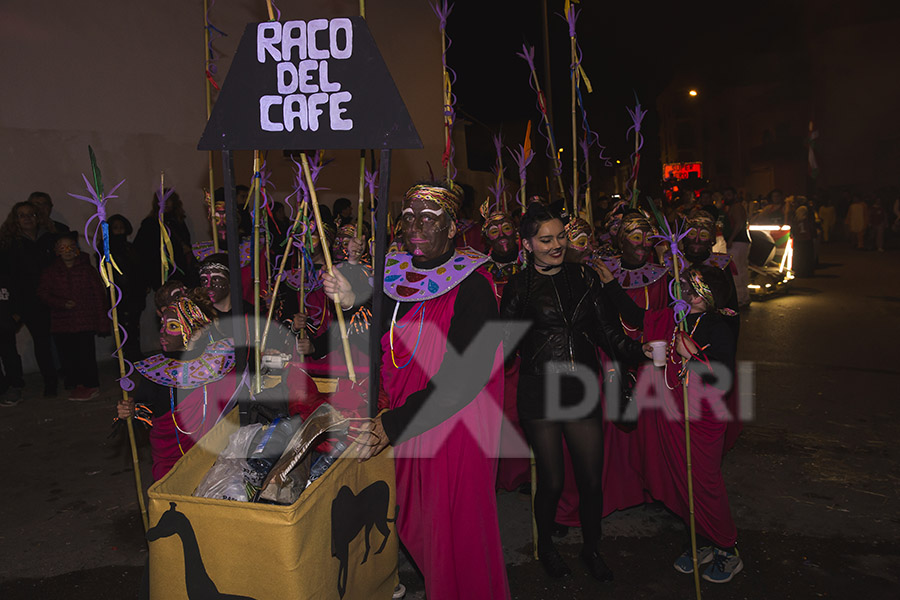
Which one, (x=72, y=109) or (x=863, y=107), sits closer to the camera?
(x=72, y=109)

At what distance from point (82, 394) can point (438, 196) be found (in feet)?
19.1

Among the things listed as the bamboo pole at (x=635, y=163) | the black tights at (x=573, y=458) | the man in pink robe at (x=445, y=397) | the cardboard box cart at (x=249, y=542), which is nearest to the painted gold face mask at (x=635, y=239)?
the bamboo pole at (x=635, y=163)

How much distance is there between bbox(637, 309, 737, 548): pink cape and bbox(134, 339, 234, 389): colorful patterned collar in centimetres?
230

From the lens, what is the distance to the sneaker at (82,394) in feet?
23.3

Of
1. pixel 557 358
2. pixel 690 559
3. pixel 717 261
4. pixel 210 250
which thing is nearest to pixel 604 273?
pixel 557 358

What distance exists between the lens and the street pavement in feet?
11.7

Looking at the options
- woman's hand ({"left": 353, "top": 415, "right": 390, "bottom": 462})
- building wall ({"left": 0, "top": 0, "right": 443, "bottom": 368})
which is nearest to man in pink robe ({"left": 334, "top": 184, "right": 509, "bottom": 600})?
woman's hand ({"left": 353, "top": 415, "right": 390, "bottom": 462})

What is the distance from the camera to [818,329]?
30.9 ft

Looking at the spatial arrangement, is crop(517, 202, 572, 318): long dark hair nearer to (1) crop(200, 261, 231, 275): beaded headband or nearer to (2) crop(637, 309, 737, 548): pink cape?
(2) crop(637, 309, 737, 548): pink cape

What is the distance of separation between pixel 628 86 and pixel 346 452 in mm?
20123

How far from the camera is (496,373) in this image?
2.88 m

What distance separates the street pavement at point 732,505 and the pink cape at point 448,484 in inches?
34.0

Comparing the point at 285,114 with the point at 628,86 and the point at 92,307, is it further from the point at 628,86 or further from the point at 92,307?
the point at 628,86

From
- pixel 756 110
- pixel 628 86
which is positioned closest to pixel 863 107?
pixel 756 110
